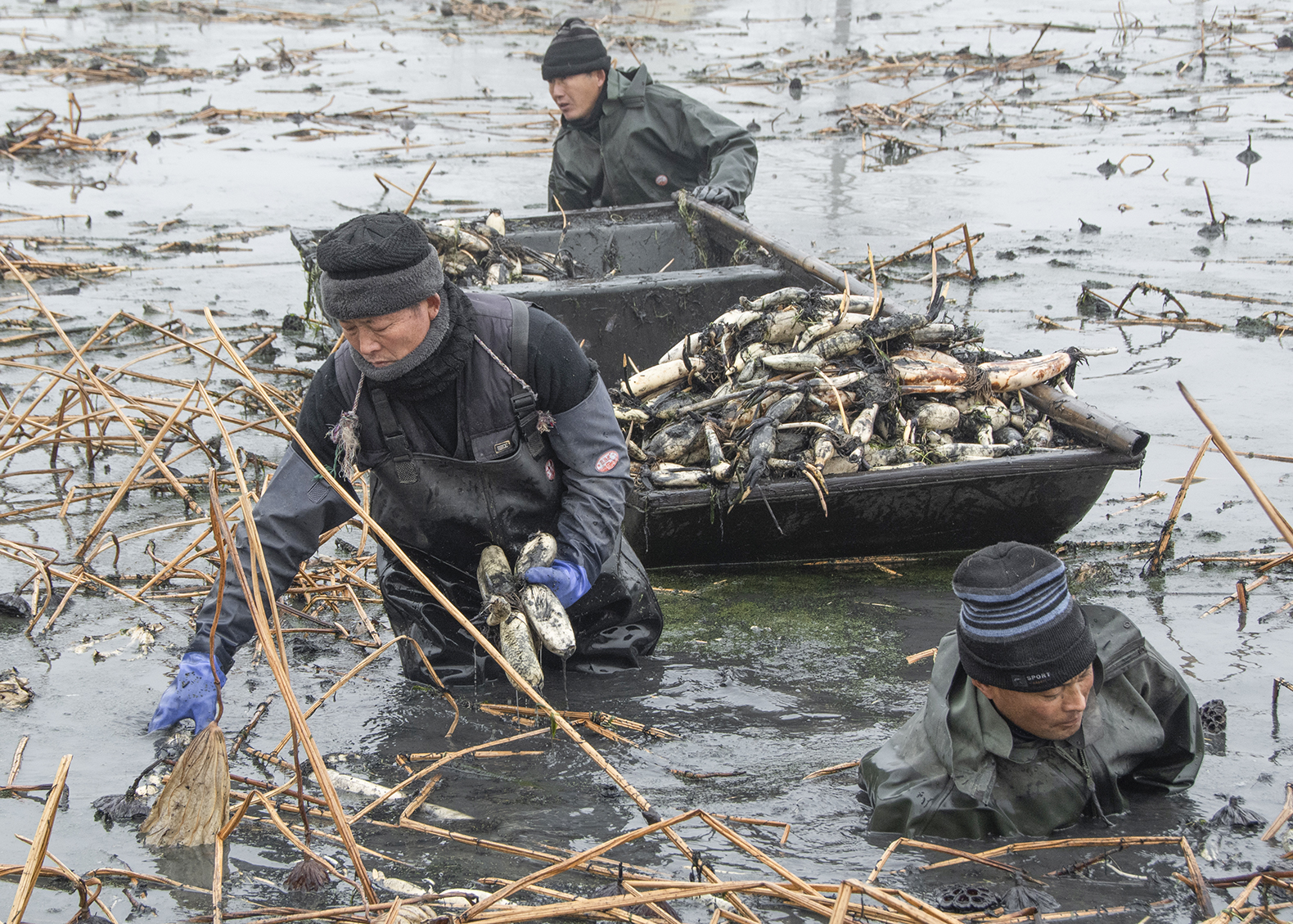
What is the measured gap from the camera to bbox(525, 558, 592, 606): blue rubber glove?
3609 millimetres

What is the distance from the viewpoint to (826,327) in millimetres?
5535

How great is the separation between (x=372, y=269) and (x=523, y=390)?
591mm

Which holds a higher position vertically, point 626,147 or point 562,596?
point 626,147

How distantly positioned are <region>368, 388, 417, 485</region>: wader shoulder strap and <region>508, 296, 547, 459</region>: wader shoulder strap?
13.8 inches

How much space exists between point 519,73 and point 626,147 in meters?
11.1

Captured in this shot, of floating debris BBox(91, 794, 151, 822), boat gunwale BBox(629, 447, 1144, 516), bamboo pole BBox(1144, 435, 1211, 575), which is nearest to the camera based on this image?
floating debris BBox(91, 794, 151, 822)

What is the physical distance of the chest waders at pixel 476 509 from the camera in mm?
3592

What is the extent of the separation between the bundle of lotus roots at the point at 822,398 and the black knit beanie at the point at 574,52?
2385 millimetres

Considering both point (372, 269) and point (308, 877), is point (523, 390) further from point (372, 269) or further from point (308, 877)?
point (308, 877)

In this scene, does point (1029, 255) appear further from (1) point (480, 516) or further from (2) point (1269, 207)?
(1) point (480, 516)

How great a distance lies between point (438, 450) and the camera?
3689 millimetres

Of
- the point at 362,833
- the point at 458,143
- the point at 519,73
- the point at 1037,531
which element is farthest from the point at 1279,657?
the point at 519,73

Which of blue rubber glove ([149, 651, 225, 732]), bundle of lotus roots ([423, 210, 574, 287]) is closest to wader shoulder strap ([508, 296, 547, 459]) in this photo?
blue rubber glove ([149, 651, 225, 732])

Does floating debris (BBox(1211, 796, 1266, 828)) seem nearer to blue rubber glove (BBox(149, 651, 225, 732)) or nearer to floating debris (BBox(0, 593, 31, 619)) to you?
blue rubber glove (BBox(149, 651, 225, 732))
